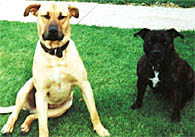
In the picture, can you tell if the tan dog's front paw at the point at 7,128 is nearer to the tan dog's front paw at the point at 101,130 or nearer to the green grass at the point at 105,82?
the green grass at the point at 105,82

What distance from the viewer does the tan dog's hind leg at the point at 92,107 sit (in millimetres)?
3781

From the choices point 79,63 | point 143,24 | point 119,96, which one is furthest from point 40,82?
point 143,24

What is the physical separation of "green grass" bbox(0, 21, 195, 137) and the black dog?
33 centimetres

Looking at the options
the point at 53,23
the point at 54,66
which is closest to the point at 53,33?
the point at 53,23

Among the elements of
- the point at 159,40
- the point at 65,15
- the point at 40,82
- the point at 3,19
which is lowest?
the point at 3,19

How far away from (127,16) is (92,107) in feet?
13.9

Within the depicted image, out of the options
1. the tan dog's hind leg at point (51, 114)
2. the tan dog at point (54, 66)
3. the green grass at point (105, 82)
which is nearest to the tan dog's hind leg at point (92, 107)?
the tan dog at point (54, 66)

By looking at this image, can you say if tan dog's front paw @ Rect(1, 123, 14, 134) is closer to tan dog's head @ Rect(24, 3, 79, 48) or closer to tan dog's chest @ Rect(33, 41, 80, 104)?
tan dog's chest @ Rect(33, 41, 80, 104)

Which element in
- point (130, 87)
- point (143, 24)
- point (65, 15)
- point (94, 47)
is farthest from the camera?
point (143, 24)

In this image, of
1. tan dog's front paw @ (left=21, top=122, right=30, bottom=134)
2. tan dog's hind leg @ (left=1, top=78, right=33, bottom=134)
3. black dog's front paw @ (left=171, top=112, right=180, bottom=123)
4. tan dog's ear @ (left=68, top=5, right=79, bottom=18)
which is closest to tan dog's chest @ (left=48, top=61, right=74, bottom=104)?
tan dog's hind leg @ (left=1, top=78, right=33, bottom=134)

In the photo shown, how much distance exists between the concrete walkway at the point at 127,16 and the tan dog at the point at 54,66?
357cm

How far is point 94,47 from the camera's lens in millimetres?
6070

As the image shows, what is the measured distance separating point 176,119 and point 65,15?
6.28ft

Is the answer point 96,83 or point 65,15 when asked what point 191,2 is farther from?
point 65,15
